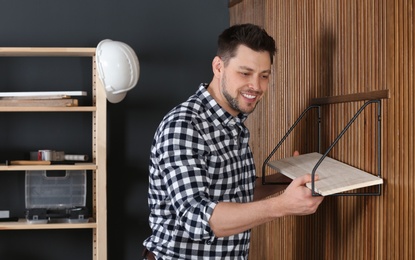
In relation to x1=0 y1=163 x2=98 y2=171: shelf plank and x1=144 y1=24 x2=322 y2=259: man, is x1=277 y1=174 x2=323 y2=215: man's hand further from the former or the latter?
x1=0 y1=163 x2=98 y2=171: shelf plank

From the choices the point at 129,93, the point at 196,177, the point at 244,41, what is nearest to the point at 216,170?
the point at 196,177

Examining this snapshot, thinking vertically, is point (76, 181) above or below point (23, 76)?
below

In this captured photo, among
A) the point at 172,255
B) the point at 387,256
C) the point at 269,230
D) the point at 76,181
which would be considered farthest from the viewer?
the point at 76,181

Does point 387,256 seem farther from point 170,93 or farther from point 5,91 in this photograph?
point 5,91

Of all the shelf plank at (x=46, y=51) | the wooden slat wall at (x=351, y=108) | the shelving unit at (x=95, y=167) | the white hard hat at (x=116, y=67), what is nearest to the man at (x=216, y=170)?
the wooden slat wall at (x=351, y=108)

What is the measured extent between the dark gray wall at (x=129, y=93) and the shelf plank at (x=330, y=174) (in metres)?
2.30

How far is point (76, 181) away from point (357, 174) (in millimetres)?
2699

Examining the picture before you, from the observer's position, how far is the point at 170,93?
4.80 m

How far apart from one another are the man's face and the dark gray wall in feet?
8.17

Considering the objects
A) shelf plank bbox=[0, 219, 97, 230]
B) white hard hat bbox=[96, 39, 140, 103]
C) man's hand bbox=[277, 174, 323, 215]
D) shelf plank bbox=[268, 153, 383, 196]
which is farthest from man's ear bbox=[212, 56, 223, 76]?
shelf plank bbox=[0, 219, 97, 230]

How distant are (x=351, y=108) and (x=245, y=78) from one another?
1.23 ft

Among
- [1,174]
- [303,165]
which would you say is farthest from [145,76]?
[303,165]

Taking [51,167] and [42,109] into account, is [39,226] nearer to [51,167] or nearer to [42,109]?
[51,167]

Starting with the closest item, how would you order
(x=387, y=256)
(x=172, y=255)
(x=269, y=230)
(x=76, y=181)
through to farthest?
(x=387, y=256), (x=172, y=255), (x=269, y=230), (x=76, y=181)
